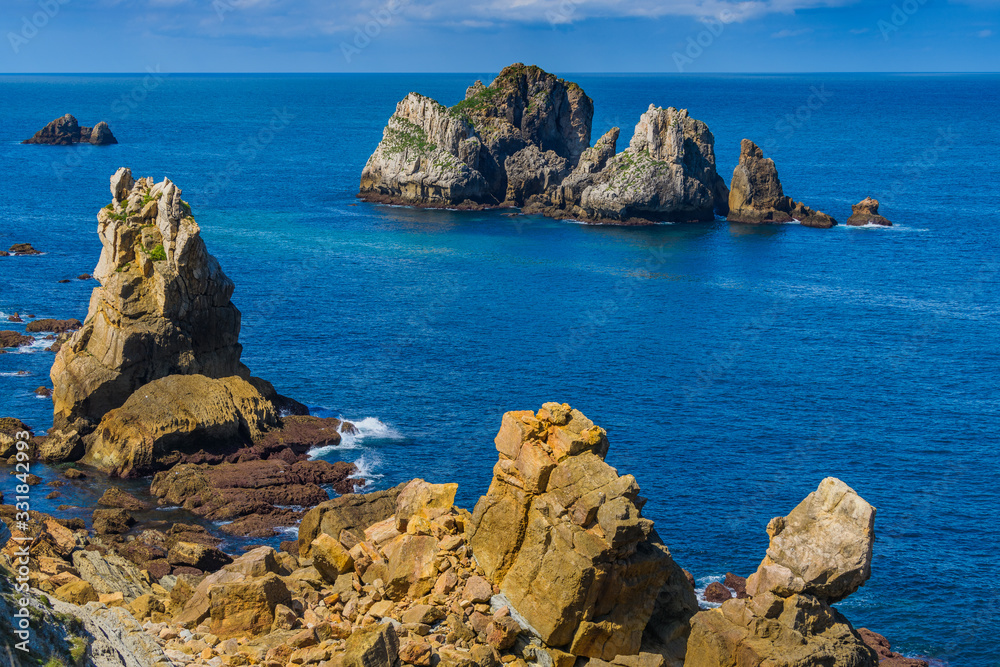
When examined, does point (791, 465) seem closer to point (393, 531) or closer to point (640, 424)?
point (640, 424)

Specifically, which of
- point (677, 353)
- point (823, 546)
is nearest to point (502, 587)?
point (823, 546)

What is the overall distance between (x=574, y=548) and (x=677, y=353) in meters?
65.4

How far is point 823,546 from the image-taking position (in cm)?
3419

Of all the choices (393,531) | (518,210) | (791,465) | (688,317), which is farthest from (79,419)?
(518,210)

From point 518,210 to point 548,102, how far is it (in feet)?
82.0

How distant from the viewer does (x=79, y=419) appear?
228 ft

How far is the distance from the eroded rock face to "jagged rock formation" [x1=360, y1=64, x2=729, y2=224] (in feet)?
348

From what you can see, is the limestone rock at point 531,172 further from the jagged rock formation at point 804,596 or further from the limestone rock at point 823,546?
the jagged rock formation at point 804,596

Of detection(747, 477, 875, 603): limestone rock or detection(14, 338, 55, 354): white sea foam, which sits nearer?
detection(747, 477, 875, 603): limestone rock

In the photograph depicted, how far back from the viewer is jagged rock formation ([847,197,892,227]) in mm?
165625

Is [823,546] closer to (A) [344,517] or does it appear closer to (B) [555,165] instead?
(A) [344,517]

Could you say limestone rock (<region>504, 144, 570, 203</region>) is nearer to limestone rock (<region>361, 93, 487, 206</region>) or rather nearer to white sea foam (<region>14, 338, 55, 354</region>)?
limestone rock (<region>361, 93, 487, 206</region>)

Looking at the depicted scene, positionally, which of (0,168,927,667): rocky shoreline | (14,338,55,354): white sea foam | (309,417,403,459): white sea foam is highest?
(0,168,927,667): rocky shoreline

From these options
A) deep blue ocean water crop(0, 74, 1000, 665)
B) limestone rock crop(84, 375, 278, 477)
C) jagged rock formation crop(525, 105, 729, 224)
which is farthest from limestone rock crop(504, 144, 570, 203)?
limestone rock crop(84, 375, 278, 477)
